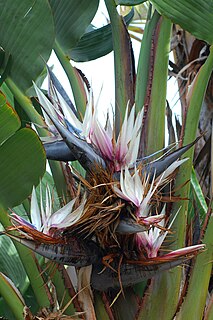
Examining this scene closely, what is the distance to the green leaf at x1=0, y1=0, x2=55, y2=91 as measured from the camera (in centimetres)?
80

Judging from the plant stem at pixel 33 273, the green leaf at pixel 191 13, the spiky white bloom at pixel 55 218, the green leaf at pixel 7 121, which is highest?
the green leaf at pixel 191 13

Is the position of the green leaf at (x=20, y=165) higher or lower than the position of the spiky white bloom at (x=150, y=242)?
higher

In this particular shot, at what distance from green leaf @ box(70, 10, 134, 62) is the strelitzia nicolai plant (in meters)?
0.27

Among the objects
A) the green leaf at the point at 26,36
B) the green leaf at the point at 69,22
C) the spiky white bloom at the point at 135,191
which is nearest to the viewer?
the spiky white bloom at the point at 135,191

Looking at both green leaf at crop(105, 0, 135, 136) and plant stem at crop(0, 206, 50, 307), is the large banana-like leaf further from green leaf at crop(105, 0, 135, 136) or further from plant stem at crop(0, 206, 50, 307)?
green leaf at crop(105, 0, 135, 136)

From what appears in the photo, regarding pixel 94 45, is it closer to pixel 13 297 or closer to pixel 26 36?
pixel 26 36

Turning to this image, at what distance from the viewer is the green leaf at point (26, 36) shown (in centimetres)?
80

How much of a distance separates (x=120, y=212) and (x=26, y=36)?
14.2 inches

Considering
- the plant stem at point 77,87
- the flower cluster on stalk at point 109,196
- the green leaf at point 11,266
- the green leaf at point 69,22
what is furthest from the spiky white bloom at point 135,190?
the green leaf at point 11,266

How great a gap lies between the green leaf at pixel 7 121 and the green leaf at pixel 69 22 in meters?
0.26

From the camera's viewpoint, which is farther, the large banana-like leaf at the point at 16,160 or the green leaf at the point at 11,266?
the green leaf at the point at 11,266

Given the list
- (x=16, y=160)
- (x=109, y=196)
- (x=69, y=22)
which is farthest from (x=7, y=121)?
(x=69, y=22)

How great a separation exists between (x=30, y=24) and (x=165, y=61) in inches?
8.5

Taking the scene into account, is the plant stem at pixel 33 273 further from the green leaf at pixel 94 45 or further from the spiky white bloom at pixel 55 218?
the green leaf at pixel 94 45
